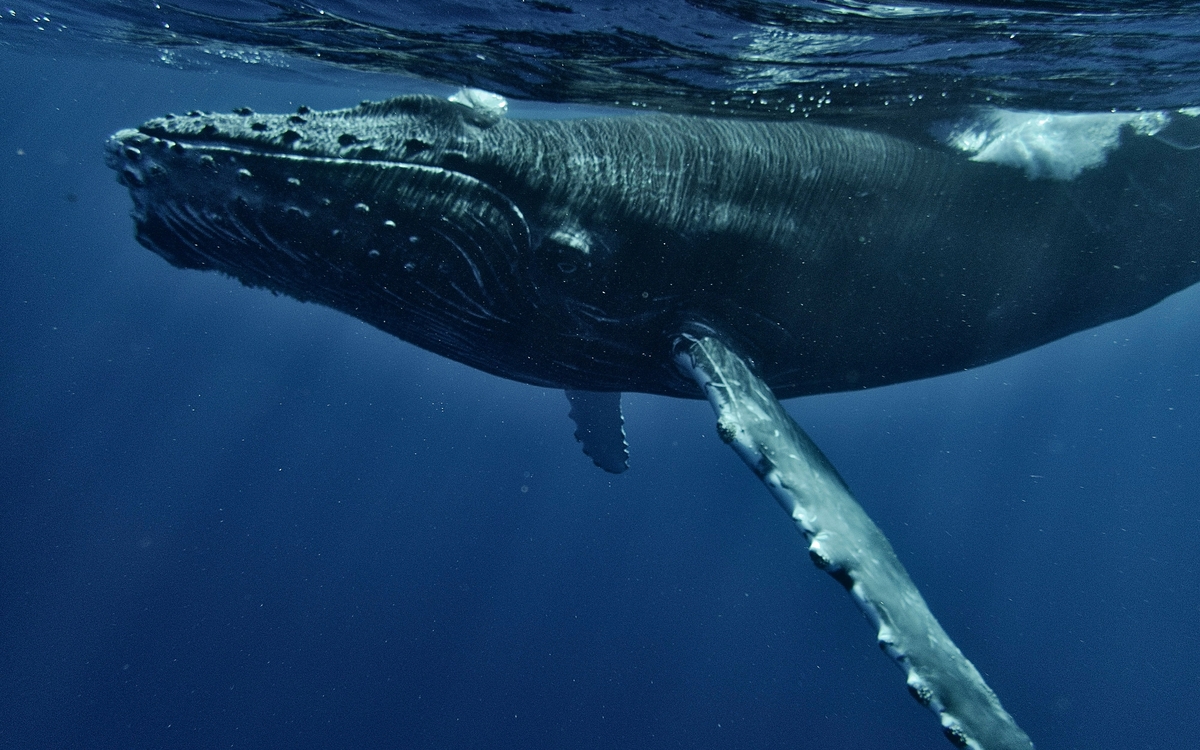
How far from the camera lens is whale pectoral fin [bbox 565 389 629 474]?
31.6ft

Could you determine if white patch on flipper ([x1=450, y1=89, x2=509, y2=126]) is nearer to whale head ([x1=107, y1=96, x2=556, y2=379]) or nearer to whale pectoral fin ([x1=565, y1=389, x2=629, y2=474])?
whale head ([x1=107, y1=96, x2=556, y2=379])

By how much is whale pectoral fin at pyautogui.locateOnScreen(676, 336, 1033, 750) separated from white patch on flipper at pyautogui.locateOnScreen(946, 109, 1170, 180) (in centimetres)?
330

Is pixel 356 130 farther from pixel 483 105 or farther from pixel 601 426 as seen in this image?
pixel 601 426

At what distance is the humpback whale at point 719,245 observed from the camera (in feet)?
13.1

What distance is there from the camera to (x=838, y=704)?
45375mm

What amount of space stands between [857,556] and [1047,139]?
4501mm

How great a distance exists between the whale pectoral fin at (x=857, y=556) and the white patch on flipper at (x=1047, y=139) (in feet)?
10.8

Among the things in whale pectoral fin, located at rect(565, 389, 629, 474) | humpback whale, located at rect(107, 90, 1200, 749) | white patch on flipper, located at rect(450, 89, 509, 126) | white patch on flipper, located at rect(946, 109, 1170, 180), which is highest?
white patch on flipper, located at rect(946, 109, 1170, 180)

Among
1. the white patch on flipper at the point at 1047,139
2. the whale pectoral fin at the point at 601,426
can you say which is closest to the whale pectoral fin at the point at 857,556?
the white patch on flipper at the point at 1047,139

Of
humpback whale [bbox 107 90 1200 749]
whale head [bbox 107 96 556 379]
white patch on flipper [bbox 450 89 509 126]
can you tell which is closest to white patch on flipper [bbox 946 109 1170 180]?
humpback whale [bbox 107 90 1200 749]

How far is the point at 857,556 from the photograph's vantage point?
3709 mm

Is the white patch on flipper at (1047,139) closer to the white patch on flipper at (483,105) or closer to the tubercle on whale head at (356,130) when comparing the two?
the white patch on flipper at (483,105)

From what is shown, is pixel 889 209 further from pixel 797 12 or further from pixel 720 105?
pixel 720 105

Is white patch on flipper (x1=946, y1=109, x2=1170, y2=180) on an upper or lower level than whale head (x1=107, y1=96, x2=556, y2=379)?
upper
